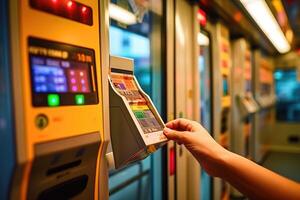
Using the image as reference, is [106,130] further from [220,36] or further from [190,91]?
[220,36]

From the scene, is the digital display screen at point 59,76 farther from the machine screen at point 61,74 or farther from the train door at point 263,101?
the train door at point 263,101

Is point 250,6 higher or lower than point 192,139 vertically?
higher

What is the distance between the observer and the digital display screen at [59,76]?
2.69 feet

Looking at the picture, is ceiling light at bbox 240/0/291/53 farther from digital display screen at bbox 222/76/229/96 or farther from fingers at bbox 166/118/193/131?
fingers at bbox 166/118/193/131

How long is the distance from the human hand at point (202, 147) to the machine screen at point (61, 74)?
36 cm

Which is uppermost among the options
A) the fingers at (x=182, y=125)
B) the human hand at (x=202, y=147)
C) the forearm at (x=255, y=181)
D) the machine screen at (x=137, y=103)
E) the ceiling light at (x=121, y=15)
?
the ceiling light at (x=121, y=15)

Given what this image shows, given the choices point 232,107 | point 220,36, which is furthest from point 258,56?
point 220,36

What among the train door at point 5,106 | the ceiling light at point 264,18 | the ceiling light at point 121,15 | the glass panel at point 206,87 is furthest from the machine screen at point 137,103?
the glass panel at point 206,87

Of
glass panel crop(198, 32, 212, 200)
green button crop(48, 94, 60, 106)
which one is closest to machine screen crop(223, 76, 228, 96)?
glass panel crop(198, 32, 212, 200)

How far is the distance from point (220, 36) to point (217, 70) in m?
0.42

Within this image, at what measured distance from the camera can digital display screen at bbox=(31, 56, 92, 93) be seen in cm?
82

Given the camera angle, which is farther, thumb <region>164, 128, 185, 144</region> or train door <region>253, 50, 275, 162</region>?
train door <region>253, 50, 275, 162</region>

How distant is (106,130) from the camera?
3.57 ft

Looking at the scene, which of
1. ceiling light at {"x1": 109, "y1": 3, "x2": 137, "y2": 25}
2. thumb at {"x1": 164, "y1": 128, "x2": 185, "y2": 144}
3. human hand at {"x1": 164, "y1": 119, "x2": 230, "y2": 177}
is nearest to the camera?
human hand at {"x1": 164, "y1": 119, "x2": 230, "y2": 177}
